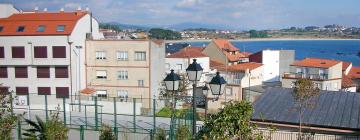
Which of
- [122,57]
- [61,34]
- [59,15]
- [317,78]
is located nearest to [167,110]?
[122,57]

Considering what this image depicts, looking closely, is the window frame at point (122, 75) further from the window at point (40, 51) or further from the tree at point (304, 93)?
the tree at point (304, 93)

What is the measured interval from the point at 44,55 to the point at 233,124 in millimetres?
35533

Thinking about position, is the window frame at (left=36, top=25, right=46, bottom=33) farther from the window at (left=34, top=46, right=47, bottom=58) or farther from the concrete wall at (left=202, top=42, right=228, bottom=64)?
the concrete wall at (left=202, top=42, right=228, bottom=64)

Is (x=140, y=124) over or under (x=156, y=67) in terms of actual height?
under

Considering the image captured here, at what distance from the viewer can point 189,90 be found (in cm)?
5016

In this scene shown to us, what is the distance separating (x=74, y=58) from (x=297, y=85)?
23.4 metres

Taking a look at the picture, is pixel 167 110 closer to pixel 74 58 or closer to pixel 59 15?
pixel 74 58

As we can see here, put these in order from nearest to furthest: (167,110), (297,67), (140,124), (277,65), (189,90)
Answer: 1. (140,124)
2. (167,110)
3. (189,90)
4. (297,67)
5. (277,65)

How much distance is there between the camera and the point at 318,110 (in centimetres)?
2655

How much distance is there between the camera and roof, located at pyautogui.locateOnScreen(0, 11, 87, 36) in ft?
136

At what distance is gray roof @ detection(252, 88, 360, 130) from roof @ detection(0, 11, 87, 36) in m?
21.0

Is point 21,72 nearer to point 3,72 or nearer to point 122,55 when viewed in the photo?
point 3,72

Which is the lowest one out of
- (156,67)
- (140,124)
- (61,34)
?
(140,124)

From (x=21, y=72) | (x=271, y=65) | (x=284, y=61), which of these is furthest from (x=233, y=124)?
(x=284, y=61)
